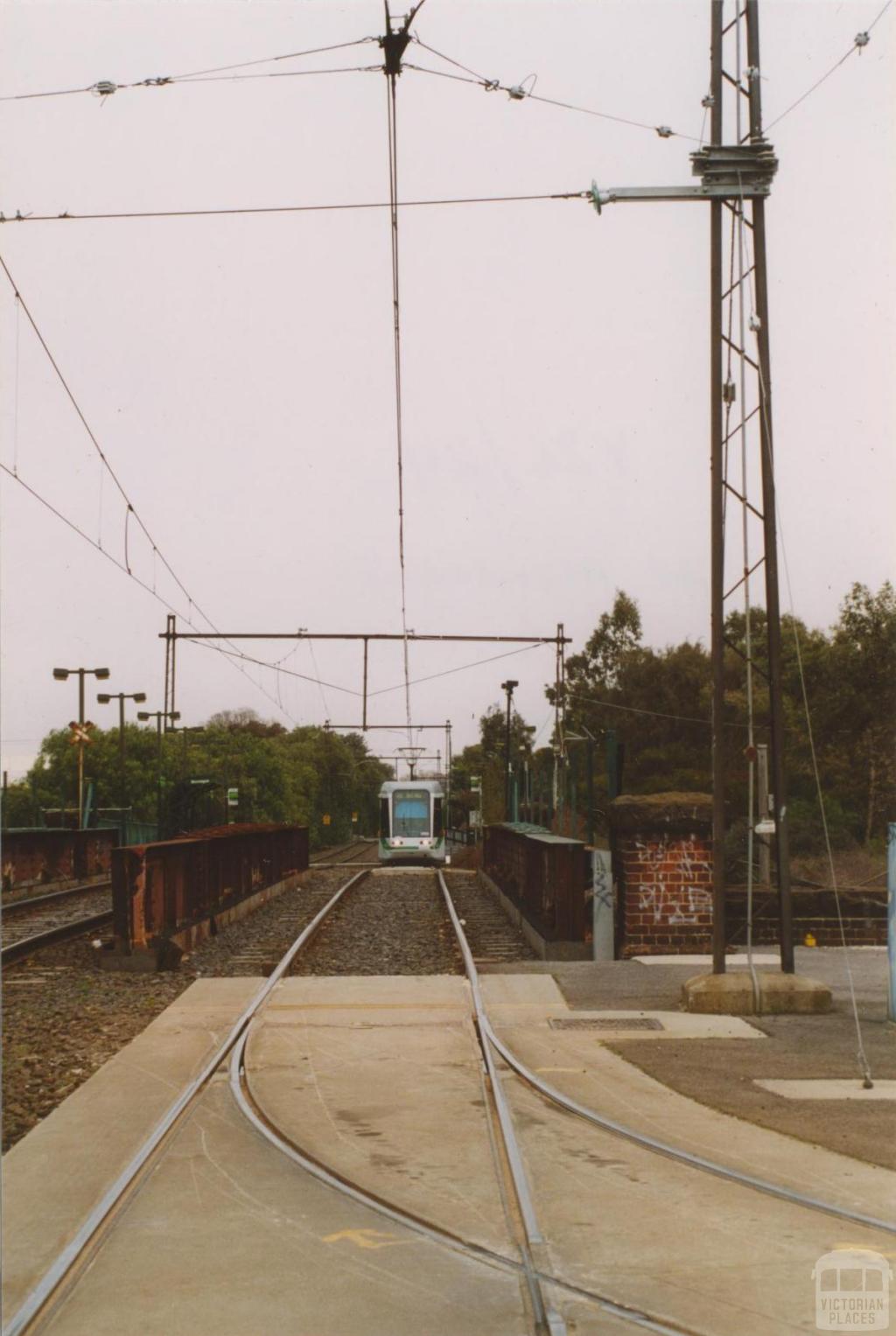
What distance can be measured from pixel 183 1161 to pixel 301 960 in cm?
967

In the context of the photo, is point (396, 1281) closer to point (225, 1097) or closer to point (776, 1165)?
point (776, 1165)

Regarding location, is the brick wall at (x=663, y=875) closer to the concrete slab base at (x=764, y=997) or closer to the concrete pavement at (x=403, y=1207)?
the concrete slab base at (x=764, y=997)

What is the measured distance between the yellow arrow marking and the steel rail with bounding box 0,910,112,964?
477 inches

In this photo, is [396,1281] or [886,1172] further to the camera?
[886,1172]

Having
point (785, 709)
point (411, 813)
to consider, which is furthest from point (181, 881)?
point (411, 813)

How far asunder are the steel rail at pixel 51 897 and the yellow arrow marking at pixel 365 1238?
66.6 ft

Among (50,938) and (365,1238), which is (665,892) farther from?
(365,1238)

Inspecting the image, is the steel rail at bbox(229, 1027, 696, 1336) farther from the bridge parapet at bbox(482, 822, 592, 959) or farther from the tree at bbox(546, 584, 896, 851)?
the tree at bbox(546, 584, 896, 851)

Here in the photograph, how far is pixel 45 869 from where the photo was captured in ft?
107

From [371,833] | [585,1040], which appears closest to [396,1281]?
[585,1040]

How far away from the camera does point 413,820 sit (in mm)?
46094

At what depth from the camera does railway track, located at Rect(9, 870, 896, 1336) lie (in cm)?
492

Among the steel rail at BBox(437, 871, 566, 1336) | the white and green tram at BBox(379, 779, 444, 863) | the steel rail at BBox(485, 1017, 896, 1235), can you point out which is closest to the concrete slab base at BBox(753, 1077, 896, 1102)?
the steel rail at BBox(485, 1017, 896, 1235)

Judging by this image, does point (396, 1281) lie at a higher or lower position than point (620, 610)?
lower
